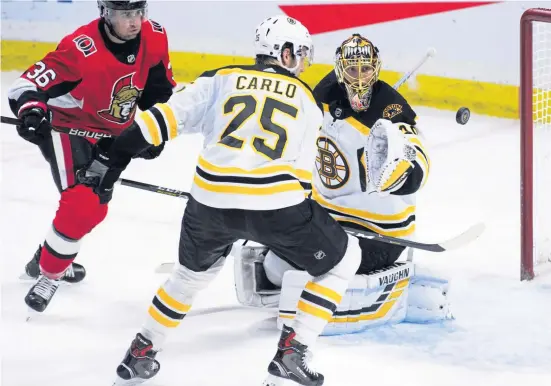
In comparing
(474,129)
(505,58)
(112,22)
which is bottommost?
(474,129)

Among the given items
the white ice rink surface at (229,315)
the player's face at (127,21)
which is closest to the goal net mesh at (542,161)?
the white ice rink surface at (229,315)

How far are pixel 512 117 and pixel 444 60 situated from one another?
452 millimetres

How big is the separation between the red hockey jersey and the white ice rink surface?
1.88ft

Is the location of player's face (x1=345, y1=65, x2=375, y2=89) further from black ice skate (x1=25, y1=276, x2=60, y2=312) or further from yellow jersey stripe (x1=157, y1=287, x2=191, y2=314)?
black ice skate (x1=25, y1=276, x2=60, y2=312)

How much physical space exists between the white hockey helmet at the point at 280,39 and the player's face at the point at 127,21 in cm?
65

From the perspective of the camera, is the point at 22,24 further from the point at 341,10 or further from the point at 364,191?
the point at 364,191

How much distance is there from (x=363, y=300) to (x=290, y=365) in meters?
0.54

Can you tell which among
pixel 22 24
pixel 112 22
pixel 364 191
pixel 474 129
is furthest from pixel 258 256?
pixel 22 24

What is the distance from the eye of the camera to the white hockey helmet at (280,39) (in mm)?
2719

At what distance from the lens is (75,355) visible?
3018mm

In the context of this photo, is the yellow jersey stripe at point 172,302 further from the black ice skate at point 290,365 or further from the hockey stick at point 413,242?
the hockey stick at point 413,242

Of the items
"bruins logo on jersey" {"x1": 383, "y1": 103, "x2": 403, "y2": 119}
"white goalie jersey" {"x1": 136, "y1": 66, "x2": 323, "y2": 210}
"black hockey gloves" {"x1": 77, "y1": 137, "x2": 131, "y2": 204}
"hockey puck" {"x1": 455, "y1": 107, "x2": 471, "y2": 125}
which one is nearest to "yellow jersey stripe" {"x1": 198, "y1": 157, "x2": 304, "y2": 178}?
"white goalie jersey" {"x1": 136, "y1": 66, "x2": 323, "y2": 210}

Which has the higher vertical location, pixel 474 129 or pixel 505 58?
pixel 505 58

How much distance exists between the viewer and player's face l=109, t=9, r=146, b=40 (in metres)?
3.25
